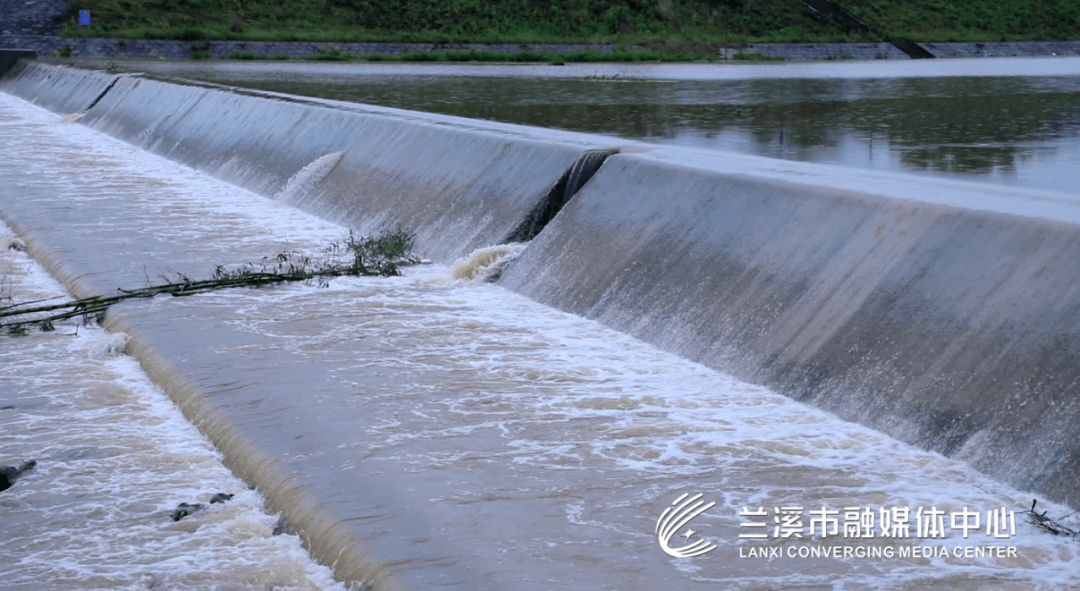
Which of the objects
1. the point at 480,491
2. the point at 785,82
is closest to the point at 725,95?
the point at 785,82

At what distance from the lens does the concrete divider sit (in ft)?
15.3

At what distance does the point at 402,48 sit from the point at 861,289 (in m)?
41.5

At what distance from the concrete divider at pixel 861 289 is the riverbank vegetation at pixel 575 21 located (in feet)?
126

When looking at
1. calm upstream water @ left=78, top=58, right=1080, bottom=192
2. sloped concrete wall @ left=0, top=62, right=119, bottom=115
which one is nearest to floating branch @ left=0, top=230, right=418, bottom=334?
calm upstream water @ left=78, top=58, right=1080, bottom=192

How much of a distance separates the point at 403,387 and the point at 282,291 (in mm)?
2165

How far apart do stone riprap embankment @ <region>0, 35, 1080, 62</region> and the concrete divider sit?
35379mm

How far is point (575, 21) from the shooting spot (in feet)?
183

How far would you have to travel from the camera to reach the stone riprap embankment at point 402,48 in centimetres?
4109

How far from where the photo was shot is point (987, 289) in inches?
201

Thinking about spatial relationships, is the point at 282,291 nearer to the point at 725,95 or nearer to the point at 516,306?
the point at 516,306

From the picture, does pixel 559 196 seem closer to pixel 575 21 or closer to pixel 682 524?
pixel 682 524

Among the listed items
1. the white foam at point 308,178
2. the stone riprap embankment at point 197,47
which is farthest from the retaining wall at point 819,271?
the stone riprap embankment at point 197,47

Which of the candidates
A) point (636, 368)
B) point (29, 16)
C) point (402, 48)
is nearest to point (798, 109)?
point (636, 368)

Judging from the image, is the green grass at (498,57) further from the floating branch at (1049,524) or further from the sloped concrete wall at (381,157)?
the floating branch at (1049,524)
